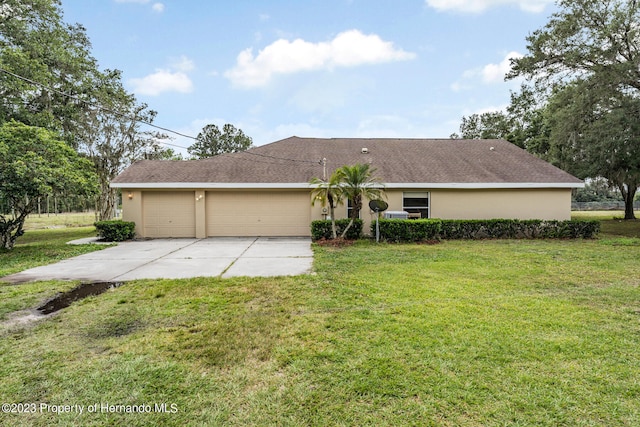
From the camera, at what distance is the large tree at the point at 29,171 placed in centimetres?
837

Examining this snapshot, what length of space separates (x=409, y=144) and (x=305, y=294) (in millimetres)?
13403

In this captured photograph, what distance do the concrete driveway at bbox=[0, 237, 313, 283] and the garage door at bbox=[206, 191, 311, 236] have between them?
2862 millimetres

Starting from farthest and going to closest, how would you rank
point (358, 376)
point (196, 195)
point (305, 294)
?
point (196, 195)
point (305, 294)
point (358, 376)

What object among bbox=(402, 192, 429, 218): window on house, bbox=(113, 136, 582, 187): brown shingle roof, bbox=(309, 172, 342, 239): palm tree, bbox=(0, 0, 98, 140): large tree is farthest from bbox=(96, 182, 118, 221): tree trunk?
bbox=(402, 192, 429, 218): window on house

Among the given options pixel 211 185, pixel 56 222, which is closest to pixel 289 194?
pixel 211 185

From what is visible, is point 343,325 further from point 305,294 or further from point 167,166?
point 167,166

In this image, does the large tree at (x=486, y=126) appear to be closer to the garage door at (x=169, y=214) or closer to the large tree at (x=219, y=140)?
the garage door at (x=169, y=214)

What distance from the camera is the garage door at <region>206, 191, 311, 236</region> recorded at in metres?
13.0

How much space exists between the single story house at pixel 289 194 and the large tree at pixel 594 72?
212 cm

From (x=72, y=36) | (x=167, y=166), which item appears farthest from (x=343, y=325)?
(x=72, y=36)

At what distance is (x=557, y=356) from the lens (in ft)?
9.28

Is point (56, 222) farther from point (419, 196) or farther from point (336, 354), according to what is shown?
point (336, 354)

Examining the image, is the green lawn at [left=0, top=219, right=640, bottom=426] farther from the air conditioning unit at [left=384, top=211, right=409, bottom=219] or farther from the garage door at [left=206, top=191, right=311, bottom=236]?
the garage door at [left=206, top=191, right=311, bottom=236]

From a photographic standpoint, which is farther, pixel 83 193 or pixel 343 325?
pixel 83 193
